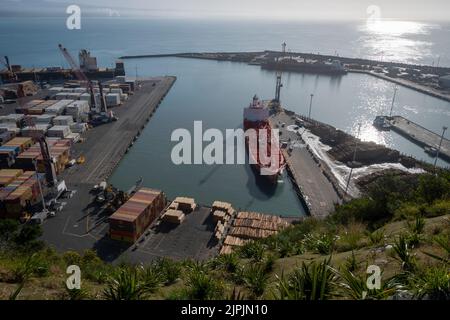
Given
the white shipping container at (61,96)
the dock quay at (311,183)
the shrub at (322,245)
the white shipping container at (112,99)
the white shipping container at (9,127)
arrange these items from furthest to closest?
the white shipping container at (61,96) → the white shipping container at (112,99) → the white shipping container at (9,127) → the dock quay at (311,183) → the shrub at (322,245)

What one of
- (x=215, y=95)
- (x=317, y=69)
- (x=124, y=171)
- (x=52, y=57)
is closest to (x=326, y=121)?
(x=215, y=95)

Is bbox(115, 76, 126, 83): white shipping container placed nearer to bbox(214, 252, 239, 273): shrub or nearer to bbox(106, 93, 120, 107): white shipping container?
bbox(106, 93, 120, 107): white shipping container

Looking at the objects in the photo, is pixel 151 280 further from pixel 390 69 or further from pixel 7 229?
pixel 390 69

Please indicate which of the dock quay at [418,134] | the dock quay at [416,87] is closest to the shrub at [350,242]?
the dock quay at [418,134]

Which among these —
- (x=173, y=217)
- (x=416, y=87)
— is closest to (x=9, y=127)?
(x=173, y=217)

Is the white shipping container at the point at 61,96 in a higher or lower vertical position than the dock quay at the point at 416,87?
lower

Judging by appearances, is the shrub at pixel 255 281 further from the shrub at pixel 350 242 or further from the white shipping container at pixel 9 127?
the white shipping container at pixel 9 127
